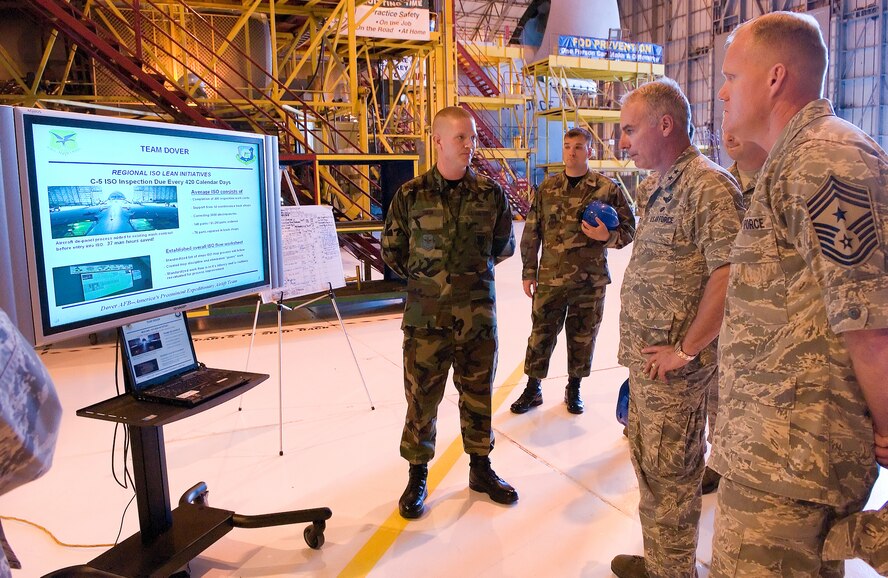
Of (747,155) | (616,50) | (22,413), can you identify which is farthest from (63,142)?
(616,50)

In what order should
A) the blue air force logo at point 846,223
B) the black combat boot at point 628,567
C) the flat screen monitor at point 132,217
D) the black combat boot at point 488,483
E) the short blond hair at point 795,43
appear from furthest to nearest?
1. the black combat boot at point 488,483
2. the black combat boot at point 628,567
3. the flat screen monitor at point 132,217
4. the short blond hair at point 795,43
5. the blue air force logo at point 846,223

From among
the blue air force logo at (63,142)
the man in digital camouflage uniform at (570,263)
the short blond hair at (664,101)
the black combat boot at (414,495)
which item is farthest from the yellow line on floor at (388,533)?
the short blond hair at (664,101)

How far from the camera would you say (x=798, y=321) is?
1.47 m

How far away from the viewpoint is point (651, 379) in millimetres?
2338

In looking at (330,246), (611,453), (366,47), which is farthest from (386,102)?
(611,453)

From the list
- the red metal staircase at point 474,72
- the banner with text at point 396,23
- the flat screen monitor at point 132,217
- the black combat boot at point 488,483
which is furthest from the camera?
the red metal staircase at point 474,72

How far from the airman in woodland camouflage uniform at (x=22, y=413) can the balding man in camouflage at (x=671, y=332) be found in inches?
75.1

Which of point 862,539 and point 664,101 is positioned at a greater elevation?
point 664,101

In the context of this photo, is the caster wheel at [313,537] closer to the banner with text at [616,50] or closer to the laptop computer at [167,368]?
the laptop computer at [167,368]

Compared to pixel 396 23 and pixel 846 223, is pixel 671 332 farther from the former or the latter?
pixel 396 23

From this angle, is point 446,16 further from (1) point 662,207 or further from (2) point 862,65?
(2) point 862,65

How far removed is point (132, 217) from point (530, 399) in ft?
10.7

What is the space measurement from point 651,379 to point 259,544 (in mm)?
2004

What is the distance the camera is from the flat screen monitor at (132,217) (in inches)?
73.2
